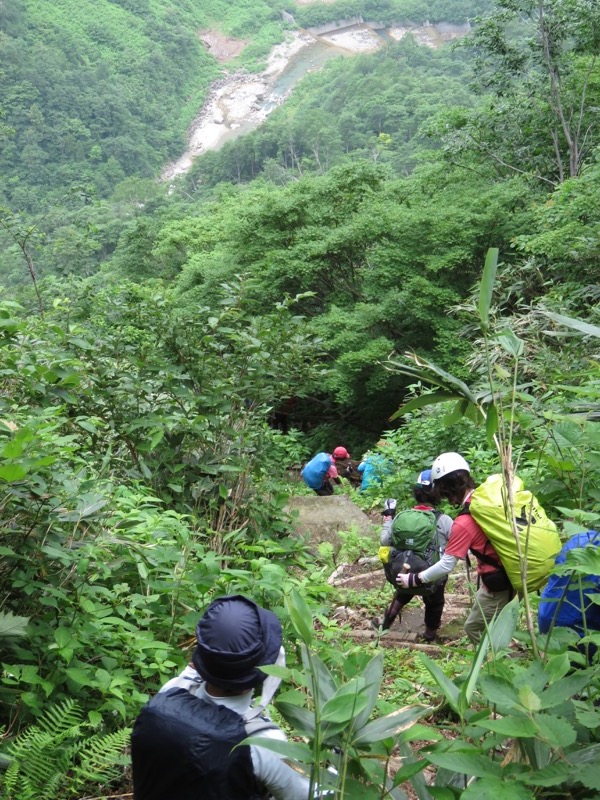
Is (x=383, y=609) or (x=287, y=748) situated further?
(x=383, y=609)

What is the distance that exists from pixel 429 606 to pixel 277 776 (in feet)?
10.1

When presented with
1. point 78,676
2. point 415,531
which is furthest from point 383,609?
point 78,676

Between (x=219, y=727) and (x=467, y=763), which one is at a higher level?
(x=467, y=763)

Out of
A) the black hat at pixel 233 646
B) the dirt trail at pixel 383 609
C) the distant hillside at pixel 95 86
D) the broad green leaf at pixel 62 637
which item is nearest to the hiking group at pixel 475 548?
the dirt trail at pixel 383 609

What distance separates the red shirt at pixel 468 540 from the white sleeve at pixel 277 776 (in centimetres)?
192

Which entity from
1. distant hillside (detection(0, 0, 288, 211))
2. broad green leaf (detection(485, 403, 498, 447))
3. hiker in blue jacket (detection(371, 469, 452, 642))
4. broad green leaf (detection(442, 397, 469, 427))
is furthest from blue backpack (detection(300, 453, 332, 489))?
distant hillside (detection(0, 0, 288, 211))

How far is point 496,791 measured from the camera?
1.39 meters

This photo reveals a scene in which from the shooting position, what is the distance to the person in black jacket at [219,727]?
69.7 inches

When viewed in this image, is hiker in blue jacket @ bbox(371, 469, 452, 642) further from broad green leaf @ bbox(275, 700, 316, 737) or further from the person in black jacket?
broad green leaf @ bbox(275, 700, 316, 737)

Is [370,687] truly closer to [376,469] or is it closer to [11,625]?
[11,625]

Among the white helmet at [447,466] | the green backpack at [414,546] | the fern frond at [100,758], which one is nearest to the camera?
the fern frond at [100,758]

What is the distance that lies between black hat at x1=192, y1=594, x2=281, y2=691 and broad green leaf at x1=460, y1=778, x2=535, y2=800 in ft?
1.96

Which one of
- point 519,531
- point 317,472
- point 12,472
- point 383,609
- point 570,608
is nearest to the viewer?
point 12,472

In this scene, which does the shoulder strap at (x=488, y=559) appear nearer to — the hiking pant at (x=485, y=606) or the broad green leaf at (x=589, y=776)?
the hiking pant at (x=485, y=606)
